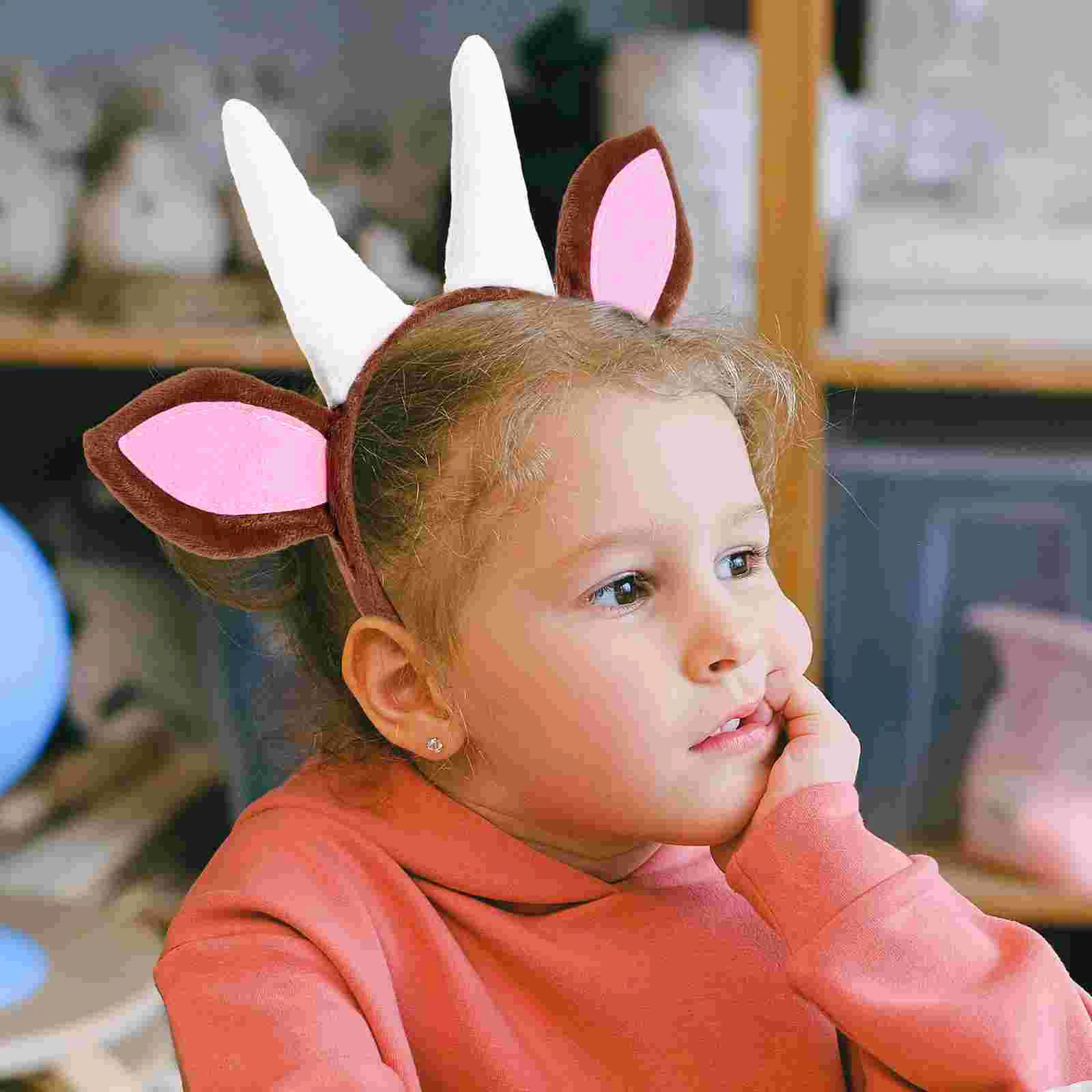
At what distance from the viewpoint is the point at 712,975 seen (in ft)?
2.01

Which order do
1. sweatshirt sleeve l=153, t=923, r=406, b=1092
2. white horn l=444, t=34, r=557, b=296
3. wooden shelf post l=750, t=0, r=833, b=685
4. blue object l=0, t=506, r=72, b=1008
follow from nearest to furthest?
sweatshirt sleeve l=153, t=923, r=406, b=1092 < white horn l=444, t=34, r=557, b=296 < blue object l=0, t=506, r=72, b=1008 < wooden shelf post l=750, t=0, r=833, b=685

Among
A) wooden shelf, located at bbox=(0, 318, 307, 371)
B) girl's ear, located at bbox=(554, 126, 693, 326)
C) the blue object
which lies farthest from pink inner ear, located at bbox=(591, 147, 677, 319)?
wooden shelf, located at bbox=(0, 318, 307, 371)

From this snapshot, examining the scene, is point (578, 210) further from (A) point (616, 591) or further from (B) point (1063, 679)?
(B) point (1063, 679)

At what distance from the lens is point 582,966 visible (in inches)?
23.7

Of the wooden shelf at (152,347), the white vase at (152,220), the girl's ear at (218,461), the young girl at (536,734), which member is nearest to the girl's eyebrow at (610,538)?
the young girl at (536,734)

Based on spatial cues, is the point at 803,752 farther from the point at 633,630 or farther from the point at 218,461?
the point at 218,461

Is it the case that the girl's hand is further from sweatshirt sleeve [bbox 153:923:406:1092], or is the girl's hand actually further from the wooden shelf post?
the wooden shelf post

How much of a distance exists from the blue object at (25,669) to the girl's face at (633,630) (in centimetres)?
62

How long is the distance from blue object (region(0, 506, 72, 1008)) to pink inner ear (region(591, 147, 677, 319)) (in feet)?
2.08

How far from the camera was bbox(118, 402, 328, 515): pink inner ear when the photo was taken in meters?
0.55

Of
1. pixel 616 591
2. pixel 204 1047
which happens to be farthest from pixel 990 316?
pixel 204 1047

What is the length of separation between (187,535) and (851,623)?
3.06 feet

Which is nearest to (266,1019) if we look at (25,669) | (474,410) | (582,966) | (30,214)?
(582,966)

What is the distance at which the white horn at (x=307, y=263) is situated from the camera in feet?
1.92
